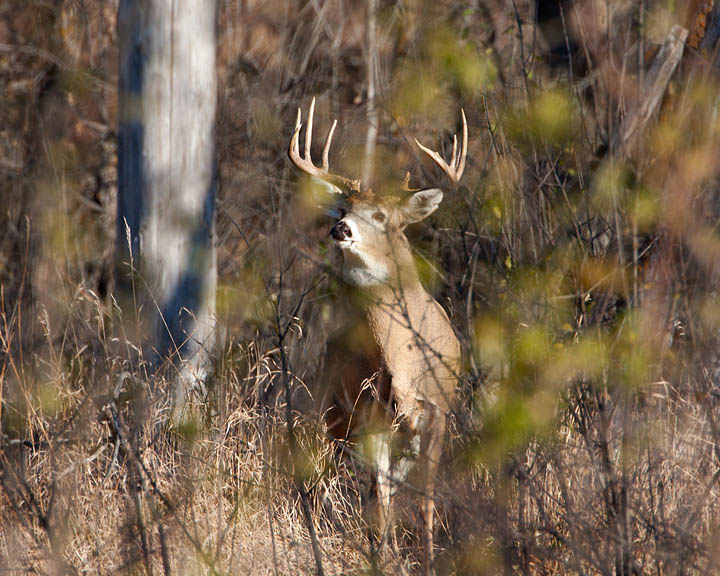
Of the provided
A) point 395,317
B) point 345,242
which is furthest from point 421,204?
point 395,317

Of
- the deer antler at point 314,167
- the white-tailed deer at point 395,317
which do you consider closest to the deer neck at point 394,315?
the white-tailed deer at point 395,317

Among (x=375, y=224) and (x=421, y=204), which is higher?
(x=421, y=204)

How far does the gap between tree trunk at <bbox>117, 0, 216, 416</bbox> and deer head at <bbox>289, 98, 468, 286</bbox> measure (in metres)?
0.73

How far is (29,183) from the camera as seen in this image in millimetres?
9648

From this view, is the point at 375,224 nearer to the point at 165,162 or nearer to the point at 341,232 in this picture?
the point at 341,232

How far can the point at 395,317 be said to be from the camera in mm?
4730

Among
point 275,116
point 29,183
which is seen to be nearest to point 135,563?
point 275,116

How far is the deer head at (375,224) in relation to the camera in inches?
206

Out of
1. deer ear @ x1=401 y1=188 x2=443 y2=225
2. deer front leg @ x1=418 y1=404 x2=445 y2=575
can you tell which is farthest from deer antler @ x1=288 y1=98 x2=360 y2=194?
deer front leg @ x1=418 y1=404 x2=445 y2=575

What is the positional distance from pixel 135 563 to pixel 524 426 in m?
1.71

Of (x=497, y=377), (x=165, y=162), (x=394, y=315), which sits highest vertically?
(x=165, y=162)

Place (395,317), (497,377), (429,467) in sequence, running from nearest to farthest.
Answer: (429,467) → (497,377) → (395,317)

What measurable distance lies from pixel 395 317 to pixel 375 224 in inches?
34.8

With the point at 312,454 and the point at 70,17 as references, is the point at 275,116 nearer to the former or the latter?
the point at 70,17
